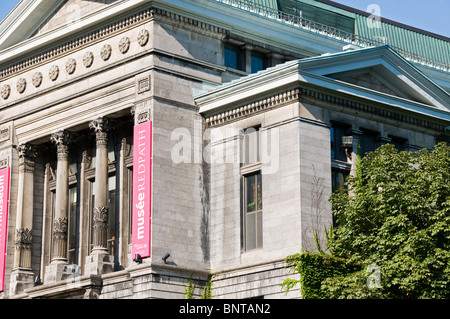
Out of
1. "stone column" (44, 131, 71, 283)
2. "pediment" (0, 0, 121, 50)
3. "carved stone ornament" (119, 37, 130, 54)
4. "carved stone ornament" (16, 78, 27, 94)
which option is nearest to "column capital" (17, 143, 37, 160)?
"stone column" (44, 131, 71, 283)

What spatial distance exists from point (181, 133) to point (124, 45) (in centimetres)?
571

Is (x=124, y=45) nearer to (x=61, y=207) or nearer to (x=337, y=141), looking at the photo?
(x=61, y=207)

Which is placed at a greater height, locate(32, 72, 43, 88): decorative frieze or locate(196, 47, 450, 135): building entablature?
locate(32, 72, 43, 88): decorative frieze

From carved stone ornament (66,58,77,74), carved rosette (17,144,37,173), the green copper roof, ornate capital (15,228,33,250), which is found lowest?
ornate capital (15,228,33,250)

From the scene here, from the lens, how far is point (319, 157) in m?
49.3

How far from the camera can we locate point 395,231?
145 ft

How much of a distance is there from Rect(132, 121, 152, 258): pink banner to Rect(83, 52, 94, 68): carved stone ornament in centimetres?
587

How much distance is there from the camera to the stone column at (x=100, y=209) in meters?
52.3

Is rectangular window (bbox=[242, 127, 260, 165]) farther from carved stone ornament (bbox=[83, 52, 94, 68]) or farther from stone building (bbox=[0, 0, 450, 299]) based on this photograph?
carved stone ornament (bbox=[83, 52, 94, 68])

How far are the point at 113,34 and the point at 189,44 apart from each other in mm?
4171

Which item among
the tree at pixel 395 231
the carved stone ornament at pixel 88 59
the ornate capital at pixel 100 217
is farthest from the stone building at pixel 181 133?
the tree at pixel 395 231

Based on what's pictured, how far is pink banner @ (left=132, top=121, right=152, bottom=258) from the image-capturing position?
49.8 m
